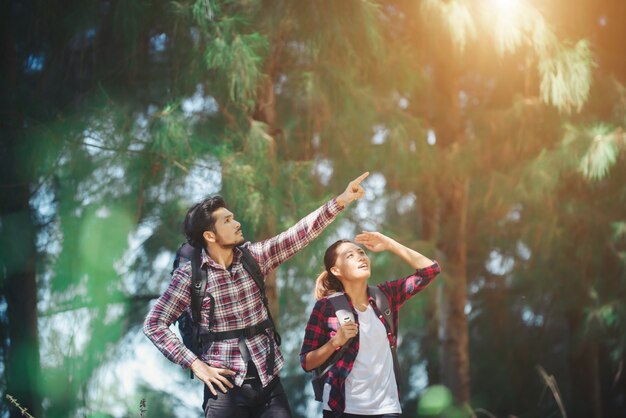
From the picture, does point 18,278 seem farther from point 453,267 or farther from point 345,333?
point 453,267

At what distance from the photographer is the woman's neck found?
10.1 feet

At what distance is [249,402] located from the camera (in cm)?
272

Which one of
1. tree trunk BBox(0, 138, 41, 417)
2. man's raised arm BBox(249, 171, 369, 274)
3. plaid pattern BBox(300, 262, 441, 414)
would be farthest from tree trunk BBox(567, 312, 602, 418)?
man's raised arm BBox(249, 171, 369, 274)

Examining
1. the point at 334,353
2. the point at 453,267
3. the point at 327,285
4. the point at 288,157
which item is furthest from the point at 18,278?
the point at 453,267

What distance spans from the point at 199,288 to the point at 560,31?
5.60 meters

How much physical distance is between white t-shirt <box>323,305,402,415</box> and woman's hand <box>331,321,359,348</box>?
0.62 feet

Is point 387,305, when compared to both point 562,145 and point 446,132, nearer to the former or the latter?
point 562,145

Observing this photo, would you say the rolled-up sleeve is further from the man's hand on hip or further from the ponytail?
the ponytail

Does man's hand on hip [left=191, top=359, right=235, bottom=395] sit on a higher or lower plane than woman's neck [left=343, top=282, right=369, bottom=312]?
lower

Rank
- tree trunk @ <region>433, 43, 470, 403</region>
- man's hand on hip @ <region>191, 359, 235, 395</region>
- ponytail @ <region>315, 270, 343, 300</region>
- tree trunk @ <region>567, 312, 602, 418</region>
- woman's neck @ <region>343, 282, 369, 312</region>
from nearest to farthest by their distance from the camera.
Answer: man's hand on hip @ <region>191, 359, 235, 395</region>, woman's neck @ <region>343, 282, 369, 312</region>, ponytail @ <region>315, 270, 343, 300</region>, tree trunk @ <region>433, 43, 470, 403</region>, tree trunk @ <region>567, 312, 602, 418</region>

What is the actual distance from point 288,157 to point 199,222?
339 centimetres

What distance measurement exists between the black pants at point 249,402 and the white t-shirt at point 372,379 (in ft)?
0.85

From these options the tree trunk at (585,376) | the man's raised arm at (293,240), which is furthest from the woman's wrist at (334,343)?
the tree trunk at (585,376)

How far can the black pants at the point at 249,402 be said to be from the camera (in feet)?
8.88
